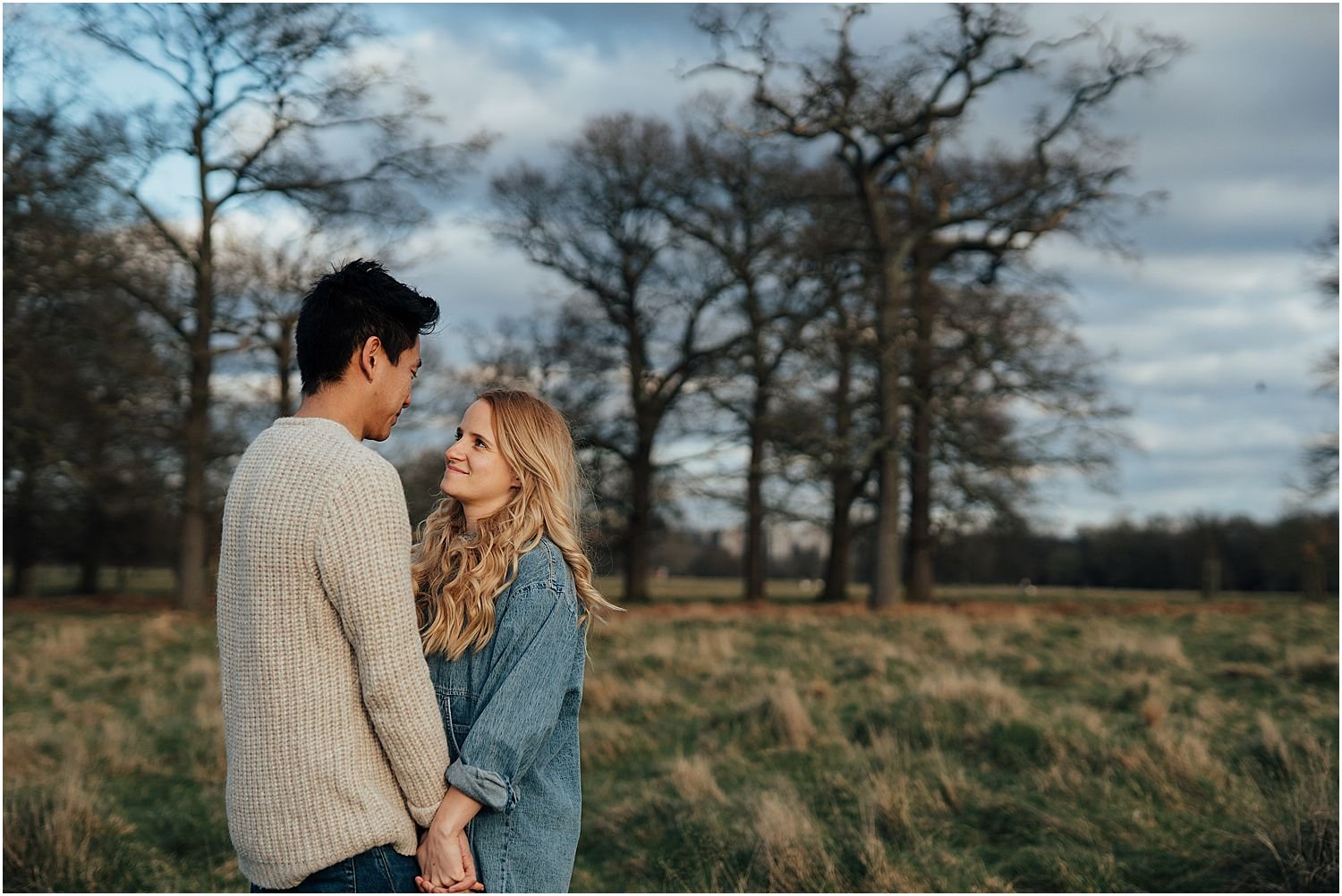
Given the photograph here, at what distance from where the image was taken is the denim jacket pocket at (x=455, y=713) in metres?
2.51

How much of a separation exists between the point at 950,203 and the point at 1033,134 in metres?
2.98

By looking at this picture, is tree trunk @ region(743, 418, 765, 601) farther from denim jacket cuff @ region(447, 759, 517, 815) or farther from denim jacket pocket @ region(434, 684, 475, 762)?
denim jacket cuff @ region(447, 759, 517, 815)

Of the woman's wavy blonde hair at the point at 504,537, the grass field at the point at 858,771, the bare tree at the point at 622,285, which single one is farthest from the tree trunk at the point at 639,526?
the woman's wavy blonde hair at the point at 504,537

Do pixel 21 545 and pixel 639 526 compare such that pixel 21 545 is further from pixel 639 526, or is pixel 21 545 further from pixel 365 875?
pixel 365 875

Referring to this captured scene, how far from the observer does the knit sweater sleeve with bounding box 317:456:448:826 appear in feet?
7.47

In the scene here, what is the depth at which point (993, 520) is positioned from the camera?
1082 inches

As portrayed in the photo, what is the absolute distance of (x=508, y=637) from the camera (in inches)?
99.7

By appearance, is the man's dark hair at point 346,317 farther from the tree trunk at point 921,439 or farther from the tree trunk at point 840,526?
the tree trunk at point 840,526

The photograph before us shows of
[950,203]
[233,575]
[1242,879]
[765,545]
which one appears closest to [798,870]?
[1242,879]

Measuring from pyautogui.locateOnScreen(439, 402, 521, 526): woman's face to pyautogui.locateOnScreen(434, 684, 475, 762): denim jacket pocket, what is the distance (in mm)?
429

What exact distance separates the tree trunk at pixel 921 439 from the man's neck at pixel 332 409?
21.9 meters

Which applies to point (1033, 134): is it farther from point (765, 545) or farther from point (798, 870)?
point (798, 870)

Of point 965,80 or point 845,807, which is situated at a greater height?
point 965,80

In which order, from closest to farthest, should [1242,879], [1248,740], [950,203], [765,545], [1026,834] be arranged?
[1242,879]
[1026,834]
[1248,740]
[950,203]
[765,545]
